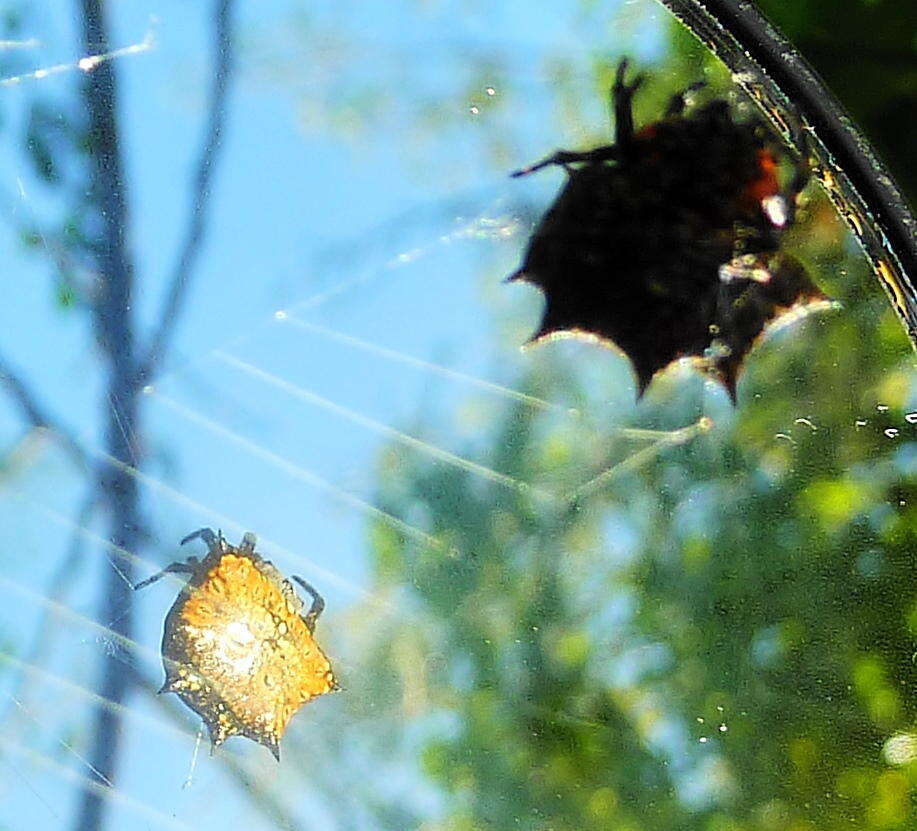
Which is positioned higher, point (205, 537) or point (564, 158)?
point (564, 158)

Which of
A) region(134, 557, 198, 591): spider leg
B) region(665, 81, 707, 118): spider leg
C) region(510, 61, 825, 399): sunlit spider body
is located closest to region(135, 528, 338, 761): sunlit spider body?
region(134, 557, 198, 591): spider leg

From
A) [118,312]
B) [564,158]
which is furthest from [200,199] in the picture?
[564,158]

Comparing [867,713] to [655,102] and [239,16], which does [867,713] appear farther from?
[239,16]

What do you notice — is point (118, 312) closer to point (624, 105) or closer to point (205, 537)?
point (205, 537)

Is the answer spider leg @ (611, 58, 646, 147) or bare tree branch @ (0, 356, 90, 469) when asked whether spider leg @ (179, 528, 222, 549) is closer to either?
bare tree branch @ (0, 356, 90, 469)

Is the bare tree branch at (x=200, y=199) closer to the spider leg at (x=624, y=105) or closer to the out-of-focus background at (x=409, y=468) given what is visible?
the out-of-focus background at (x=409, y=468)

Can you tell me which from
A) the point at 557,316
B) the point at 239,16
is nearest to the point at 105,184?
the point at 239,16
